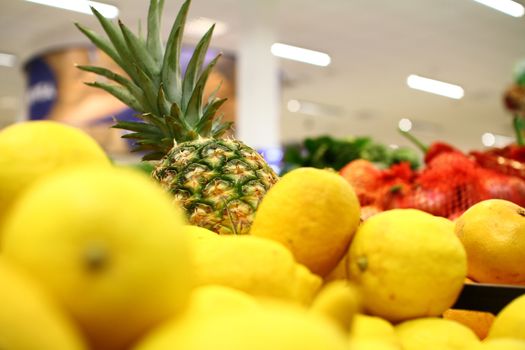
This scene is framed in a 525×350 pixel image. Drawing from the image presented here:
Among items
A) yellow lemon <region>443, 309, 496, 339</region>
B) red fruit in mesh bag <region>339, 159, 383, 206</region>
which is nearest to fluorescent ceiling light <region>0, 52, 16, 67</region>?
red fruit in mesh bag <region>339, 159, 383, 206</region>

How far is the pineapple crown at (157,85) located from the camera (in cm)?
164

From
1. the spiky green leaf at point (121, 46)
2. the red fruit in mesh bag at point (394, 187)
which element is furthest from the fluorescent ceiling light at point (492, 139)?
the spiky green leaf at point (121, 46)

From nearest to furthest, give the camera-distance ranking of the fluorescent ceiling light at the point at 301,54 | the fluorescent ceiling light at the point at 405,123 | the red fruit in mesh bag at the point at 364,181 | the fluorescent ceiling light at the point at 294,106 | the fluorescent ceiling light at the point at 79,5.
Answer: the red fruit in mesh bag at the point at 364,181 → the fluorescent ceiling light at the point at 79,5 → the fluorescent ceiling light at the point at 301,54 → the fluorescent ceiling light at the point at 294,106 → the fluorescent ceiling light at the point at 405,123

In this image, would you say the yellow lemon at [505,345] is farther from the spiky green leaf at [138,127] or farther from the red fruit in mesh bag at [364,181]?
the red fruit in mesh bag at [364,181]

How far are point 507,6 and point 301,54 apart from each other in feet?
12.5

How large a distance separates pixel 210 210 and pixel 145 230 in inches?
37.1

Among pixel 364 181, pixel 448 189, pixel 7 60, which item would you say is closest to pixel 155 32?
pixel 364 181

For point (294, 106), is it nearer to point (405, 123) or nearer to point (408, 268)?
point (405, 123)

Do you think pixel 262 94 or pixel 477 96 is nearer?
pixel 262 94

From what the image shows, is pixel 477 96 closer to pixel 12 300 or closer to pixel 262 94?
pixel 262 94

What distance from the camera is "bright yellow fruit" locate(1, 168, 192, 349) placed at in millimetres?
435

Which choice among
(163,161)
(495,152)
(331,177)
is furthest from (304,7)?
(331,177)

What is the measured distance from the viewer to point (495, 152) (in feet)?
8.18

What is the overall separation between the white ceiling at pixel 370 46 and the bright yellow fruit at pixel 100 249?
26.0 feet
